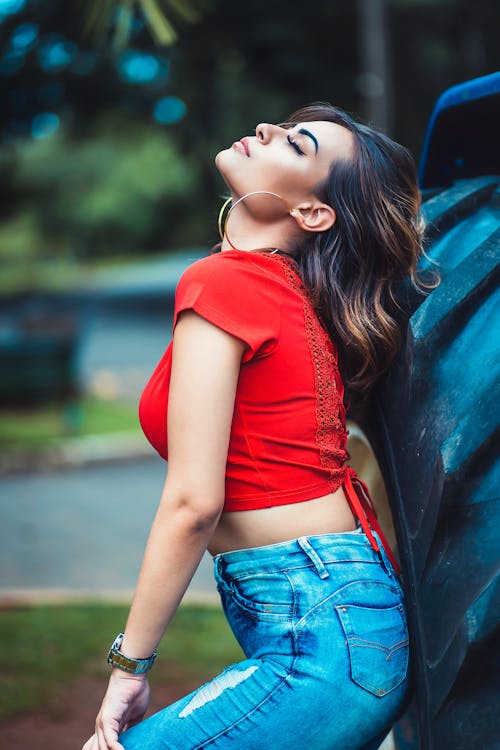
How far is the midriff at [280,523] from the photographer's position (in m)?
1.46

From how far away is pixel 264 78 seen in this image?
719cm

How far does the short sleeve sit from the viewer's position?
141 cm

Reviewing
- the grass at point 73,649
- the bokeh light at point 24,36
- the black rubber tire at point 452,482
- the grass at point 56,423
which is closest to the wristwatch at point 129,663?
the black rubber tire at point 452,482

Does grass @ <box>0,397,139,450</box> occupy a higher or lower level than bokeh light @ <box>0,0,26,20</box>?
lower

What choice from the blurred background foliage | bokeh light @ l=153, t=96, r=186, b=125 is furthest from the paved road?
bokeh light @ l=153, t=96, r=186, b=125

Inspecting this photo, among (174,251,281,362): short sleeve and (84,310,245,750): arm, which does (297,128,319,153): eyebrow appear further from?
(84,310,245,750): arm

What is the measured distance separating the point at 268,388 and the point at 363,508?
312 mm

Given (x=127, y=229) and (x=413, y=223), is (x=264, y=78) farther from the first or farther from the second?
(x=127, y=229)

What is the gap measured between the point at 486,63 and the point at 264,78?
3.75 metres

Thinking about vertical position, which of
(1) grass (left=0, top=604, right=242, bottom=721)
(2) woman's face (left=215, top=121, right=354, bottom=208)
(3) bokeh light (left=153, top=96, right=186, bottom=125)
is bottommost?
(1) grass (left=0, top=604, right=242, bottom=721)

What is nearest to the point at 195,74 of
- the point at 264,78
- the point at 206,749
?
the point at 264,78

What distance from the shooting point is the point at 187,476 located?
4.60 feet

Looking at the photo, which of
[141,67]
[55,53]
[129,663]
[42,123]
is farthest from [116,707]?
[42,123]

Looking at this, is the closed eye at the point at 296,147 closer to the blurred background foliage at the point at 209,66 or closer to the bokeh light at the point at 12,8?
the blurred background foliage at the point at 209,66
